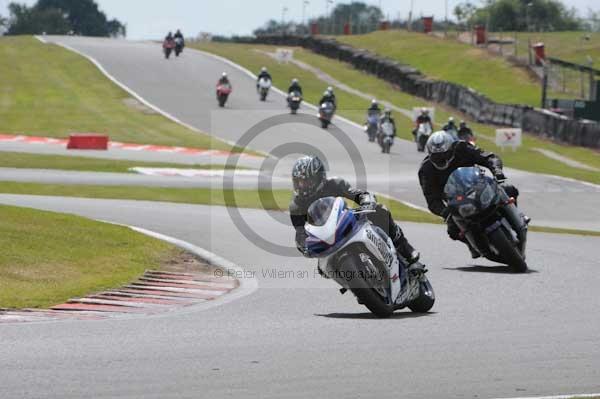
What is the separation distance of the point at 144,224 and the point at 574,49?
61690 millimetres

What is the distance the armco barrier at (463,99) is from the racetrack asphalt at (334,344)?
2952 cm

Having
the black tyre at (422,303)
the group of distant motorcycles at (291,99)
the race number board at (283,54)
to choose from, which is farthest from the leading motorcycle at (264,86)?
the black tyre at (422,303)

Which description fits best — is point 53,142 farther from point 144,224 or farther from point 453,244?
point 453,244

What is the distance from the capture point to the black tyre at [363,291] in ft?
32.9

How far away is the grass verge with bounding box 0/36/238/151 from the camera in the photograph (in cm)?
4450

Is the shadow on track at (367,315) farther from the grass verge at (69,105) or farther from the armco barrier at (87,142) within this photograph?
the grass verge at (69,105)

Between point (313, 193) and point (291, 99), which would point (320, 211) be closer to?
point (313, 193)

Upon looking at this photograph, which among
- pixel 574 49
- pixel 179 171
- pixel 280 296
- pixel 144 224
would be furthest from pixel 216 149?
pixel 574 49

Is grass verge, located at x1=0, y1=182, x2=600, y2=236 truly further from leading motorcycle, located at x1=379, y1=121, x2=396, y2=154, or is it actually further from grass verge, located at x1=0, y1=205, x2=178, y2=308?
leading motorcycle, located at x1=379, y1=121, x2=396, y2=154

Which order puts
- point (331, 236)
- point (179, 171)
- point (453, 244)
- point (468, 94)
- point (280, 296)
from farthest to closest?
point (468, 94) → point (179, 171) → point (453, 244) → point (280, 296) → point (331, 236)

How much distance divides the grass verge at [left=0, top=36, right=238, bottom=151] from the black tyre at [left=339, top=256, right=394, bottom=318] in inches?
1238

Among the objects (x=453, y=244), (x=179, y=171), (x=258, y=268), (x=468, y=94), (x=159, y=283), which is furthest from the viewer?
(x=468, y=94)

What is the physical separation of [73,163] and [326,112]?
603 inches

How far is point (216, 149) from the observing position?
4084cm
